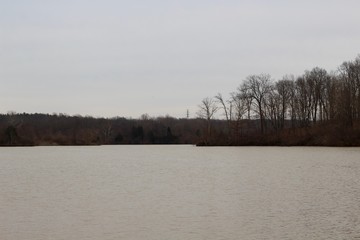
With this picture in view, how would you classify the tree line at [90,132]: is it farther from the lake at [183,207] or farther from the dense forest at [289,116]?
the lake at [183,207]

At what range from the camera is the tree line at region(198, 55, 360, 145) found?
3036 inches

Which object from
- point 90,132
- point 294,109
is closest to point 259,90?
point 294,109

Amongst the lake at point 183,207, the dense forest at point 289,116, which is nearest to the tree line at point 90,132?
the dense forest at point 289,116

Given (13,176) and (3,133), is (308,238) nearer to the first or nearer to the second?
(13,176)

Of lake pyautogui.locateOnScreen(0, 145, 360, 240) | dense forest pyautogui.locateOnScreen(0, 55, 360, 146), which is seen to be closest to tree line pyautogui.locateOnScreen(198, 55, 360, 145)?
dense forest pyautogui.locateOnScreen(0, 55, 360, 146)

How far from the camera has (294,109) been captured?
9050 cm

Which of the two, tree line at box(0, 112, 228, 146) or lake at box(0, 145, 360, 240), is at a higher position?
tree line at box(0, 112, 228, 146)

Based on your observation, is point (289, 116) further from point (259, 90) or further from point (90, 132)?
point (90, 132)

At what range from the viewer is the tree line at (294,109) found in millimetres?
77125

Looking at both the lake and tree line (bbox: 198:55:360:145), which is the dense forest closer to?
tree line (bbox: 198:55:360:145)

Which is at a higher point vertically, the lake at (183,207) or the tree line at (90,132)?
the tree line at (90,132)

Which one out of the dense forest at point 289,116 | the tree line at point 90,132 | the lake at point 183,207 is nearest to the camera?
the lake at point 183,207

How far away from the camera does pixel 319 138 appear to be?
74.6 meters

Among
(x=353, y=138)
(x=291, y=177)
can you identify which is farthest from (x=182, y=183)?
(x=353, y=138)
